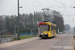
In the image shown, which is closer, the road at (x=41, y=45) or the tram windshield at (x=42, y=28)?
the road at (x=41, y=45)

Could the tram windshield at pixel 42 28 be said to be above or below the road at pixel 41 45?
above

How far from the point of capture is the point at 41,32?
29234mm

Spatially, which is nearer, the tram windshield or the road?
the road

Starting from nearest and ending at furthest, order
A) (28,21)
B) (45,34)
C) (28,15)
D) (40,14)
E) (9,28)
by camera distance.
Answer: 1. (45,34)
2. (9,28)
3. (40,14)
4. (28,21)
5. (28,15)

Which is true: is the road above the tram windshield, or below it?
below

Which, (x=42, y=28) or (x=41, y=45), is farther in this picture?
(x=42, y=28)

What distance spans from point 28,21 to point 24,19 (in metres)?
2.36

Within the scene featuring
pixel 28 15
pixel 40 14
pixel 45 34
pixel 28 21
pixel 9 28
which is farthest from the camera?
pixel 28 15

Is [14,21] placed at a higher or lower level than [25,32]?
higher

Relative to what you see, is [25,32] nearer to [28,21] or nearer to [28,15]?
[28,21]

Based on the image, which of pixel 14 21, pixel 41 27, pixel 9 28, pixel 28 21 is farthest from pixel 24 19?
pixel 41 27

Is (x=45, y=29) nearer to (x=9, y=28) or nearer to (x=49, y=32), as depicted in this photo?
(x=49, y=32)

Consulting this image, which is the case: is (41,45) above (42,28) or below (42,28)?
below

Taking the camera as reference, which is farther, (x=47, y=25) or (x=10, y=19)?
(x=10, y=19)
